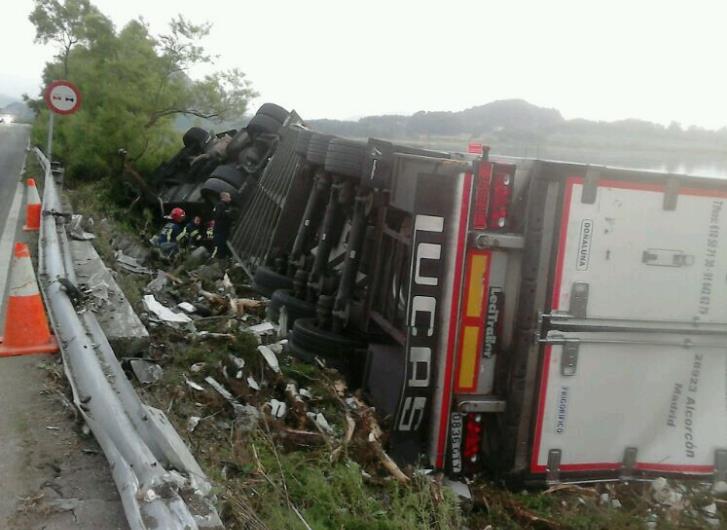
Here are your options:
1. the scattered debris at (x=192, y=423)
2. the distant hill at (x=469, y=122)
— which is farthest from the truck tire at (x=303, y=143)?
the scattered debris at (x=192, y=423)

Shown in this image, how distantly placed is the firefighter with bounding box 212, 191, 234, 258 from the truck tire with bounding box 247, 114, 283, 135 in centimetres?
155

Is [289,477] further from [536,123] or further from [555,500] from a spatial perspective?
[536,123]

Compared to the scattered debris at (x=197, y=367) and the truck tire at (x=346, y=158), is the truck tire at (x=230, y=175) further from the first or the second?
the scattered debris at (x=197, y=367)

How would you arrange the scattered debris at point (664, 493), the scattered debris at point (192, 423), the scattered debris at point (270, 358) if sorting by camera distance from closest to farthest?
the scattered debris at point (192, 423), the scattered debris at point (664, 493), the scattered debris at point (270, 358)

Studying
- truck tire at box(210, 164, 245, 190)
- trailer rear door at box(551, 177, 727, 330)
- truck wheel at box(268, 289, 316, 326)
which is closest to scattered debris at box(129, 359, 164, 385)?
truck wheel at box(268, 289, 316, 326)

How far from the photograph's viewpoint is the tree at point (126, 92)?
15.8 m

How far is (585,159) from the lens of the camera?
4238mm

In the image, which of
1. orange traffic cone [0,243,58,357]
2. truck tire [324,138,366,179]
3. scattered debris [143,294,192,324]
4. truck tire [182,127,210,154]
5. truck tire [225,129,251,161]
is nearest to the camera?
orange traffic cone [0,243,58,357]

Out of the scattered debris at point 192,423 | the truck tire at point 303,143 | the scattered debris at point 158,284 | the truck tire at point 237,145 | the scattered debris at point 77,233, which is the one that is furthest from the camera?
the truck tire at point 237,145

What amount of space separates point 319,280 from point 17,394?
2.66m

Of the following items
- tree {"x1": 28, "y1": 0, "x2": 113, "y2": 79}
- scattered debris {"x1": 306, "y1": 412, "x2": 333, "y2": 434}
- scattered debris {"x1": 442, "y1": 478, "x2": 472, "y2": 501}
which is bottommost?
scattered debris {"x1": 442, "y1": 478, "x2": 472, "y2": 501}

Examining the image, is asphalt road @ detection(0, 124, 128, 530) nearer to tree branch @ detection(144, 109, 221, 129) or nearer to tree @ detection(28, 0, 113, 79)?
tree branch @ detection(144, 109, 221, 129)

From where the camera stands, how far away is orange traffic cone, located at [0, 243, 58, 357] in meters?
4.43

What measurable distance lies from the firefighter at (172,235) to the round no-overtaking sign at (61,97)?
2227mm
